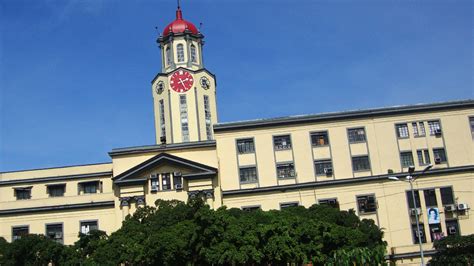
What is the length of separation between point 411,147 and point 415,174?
2871mm

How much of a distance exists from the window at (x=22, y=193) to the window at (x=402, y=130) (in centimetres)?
3291

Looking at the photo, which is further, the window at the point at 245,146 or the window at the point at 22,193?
the window at the point at 22,193

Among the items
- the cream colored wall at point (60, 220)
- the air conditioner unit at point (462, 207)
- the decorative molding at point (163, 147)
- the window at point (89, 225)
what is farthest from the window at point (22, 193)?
the air conditioner unit at point (462, 207)

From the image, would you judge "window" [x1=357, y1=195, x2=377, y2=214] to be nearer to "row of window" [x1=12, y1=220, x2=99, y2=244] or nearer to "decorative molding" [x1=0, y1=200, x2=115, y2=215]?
"decorative molding" [x1=0, y1=200, x2=115, y2=215]

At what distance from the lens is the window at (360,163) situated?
164 feet

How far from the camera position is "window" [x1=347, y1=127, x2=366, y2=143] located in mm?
50656

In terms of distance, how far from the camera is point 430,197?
4891 centimetres

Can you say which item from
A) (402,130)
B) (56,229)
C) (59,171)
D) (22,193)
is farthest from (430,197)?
(22,193)

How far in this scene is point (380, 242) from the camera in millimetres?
43688

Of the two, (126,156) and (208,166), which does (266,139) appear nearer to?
(208,166)

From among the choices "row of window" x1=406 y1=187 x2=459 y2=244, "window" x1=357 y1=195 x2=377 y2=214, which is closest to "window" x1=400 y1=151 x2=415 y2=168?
"row of window" x1=406 y1=187 x2=459 y2=244

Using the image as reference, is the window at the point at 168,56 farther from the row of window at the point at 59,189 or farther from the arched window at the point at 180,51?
the row of window at the point at 59,189

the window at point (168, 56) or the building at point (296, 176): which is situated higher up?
the window at point (168, 56)

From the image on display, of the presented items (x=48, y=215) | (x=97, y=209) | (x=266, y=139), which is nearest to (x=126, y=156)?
(x=97, y=209)
